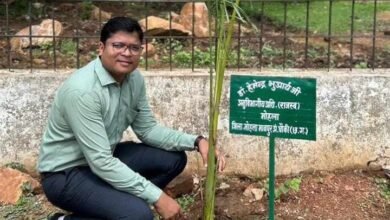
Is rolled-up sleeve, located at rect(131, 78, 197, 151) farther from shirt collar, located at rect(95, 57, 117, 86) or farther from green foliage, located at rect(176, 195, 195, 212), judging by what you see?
green foliage, located at rect(176, 195, 195, 212)

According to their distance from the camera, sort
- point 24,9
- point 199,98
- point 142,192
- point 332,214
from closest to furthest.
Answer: point 142,192, point 332,214, point 199,98, point 24,9

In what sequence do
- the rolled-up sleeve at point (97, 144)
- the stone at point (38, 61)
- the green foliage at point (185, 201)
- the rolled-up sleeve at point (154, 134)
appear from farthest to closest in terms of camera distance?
the stone at point (38, 61) < the green foliage at point (185, 201) < the rolled-up sleeve at point (154, 134) < the rolled-up sleeve at point (97, 144)

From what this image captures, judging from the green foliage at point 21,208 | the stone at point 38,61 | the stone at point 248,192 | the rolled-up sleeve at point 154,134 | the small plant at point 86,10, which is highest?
the small plant at point 86,10

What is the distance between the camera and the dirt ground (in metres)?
4.23

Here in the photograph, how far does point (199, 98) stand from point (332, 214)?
111 cm

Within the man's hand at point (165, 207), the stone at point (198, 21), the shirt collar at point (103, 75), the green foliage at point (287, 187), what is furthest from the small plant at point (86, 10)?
the man's hand at point (165, 207)

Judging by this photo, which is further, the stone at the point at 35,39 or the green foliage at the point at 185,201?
the stone at the point at 35,39

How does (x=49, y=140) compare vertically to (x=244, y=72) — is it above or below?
below

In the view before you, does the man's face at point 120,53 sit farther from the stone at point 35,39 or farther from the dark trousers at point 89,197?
the stone at point 35,39

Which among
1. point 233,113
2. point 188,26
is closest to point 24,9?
point 188,26

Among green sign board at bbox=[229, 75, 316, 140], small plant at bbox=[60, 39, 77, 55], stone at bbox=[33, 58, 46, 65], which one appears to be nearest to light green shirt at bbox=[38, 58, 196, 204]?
green sign board at bbox=[229, 75, 316, 140]

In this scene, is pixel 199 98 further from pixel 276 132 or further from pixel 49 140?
pixel 49 140

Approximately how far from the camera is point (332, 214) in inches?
168

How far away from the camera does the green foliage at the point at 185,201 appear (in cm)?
431
